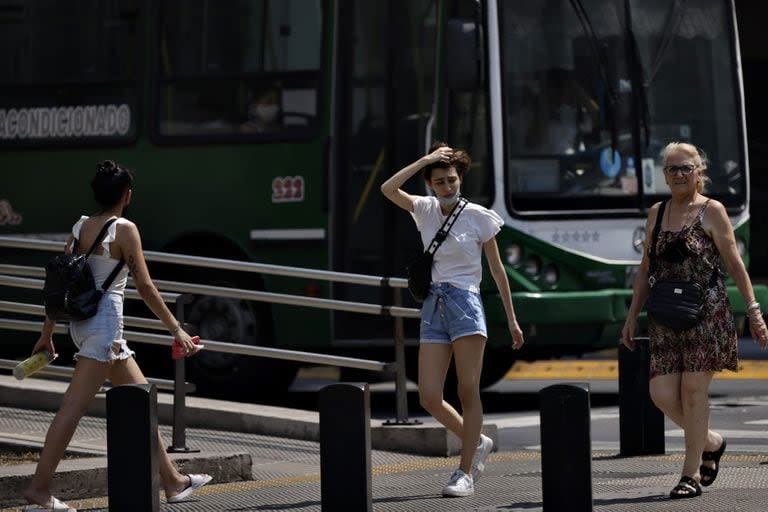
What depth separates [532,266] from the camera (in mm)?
13945

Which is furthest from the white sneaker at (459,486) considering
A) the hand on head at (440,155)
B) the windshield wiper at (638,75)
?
the windshield wiper at (638,75)

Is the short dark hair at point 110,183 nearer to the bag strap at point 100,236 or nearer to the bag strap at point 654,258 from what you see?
the bag strap at point 100,236

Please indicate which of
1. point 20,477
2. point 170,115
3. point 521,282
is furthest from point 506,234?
point 20,477

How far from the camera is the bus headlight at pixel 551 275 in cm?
1395

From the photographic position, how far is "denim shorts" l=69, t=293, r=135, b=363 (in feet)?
28.1

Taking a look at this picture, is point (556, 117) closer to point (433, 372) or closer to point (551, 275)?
point (551, 275)

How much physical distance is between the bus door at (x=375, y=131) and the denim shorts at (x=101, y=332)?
573 cm

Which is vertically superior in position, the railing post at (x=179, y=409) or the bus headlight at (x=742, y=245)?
the bus headlight at (x=742, y=245)

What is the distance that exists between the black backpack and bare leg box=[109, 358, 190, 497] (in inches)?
12.3

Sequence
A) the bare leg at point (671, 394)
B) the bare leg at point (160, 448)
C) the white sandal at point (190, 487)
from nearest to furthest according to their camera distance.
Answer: the bare leg at point (160, 448)
the white sandal at point (190, 487)
the bare leg at point (671, 394)

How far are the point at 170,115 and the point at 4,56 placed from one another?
5.12 ft

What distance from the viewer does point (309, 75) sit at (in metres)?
14.5

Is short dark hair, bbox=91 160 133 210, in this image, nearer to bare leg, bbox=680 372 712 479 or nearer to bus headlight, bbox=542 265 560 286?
bare leg, bbox=680 372 712 479

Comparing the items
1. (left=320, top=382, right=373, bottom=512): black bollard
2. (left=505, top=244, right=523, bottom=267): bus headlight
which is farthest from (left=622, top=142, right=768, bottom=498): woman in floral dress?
(left=505, top=244, right=523, bottom=267): bus headlight
